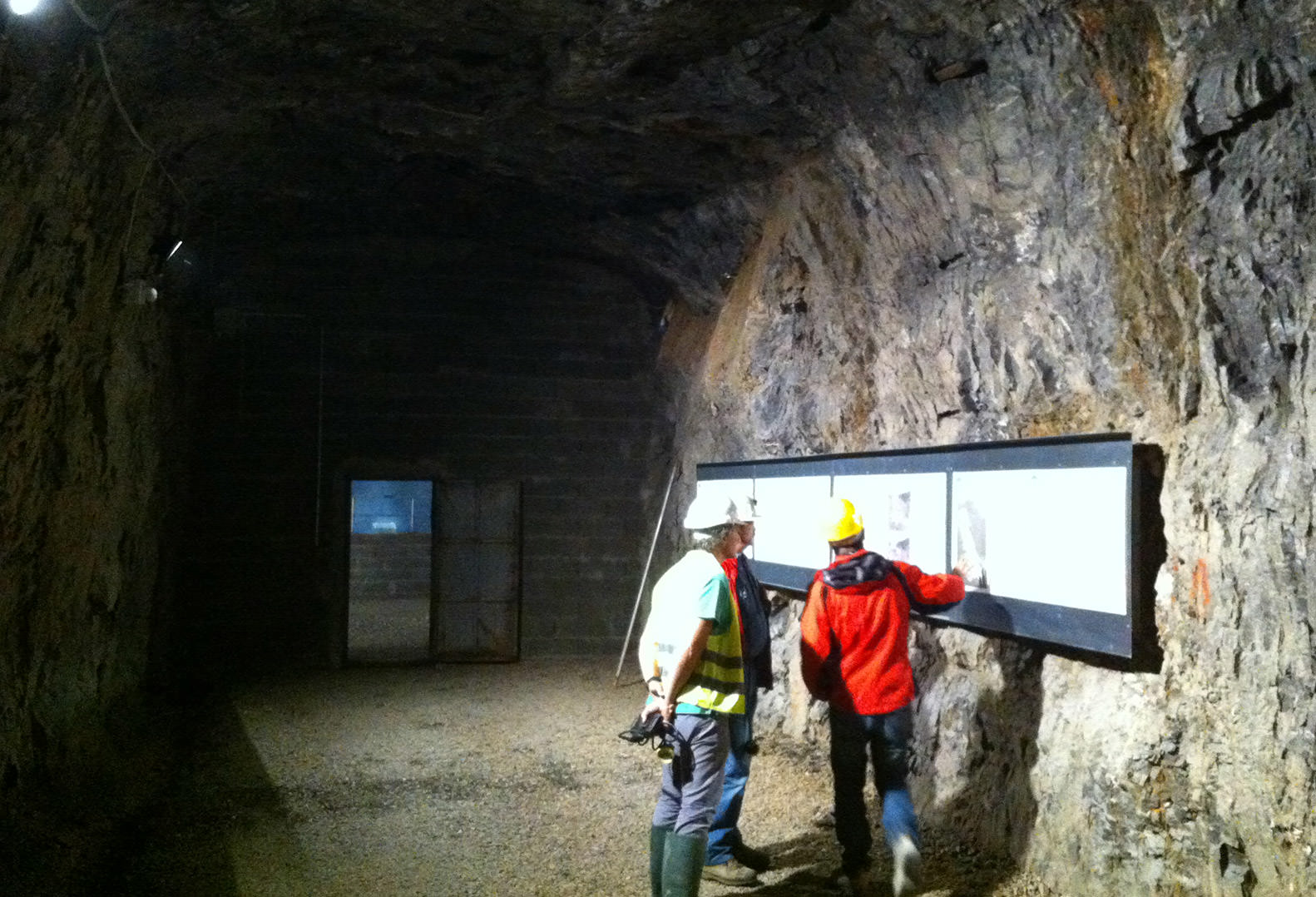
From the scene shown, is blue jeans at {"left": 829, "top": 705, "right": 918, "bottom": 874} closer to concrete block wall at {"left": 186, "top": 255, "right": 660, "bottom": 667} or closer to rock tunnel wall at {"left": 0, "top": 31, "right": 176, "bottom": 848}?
rock tunnel wall at {"left": 0, "top": 31, "right": 176, "bottom": 848}

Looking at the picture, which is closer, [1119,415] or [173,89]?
[1119,415]

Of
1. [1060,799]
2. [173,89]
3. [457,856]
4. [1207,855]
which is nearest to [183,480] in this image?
[173,89]

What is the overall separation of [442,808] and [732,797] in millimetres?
1551

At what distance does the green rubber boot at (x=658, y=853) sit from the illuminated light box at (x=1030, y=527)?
140 cm

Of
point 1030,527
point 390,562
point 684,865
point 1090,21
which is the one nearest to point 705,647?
point 684,865

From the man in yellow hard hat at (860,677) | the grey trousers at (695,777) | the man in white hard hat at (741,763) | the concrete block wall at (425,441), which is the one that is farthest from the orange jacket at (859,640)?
the concrete block wall at (425,441)

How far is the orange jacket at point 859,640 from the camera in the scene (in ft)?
12.7

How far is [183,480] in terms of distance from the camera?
332 inches

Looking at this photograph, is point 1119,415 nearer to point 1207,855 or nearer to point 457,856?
point 1207,855

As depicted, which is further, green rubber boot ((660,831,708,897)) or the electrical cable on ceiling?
the electrical cable on ceiling

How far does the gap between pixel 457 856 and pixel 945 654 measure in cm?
228

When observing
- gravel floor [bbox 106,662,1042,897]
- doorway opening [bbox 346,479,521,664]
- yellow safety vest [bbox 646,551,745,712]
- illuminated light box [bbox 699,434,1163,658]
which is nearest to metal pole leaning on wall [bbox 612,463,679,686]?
gravel floor [bbox 106,662,1042,897]

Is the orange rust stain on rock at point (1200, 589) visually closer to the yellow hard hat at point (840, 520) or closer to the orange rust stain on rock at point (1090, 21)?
the yellow hard hat at point (840, 520)

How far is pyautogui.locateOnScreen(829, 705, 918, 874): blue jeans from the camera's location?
3.81 meters
